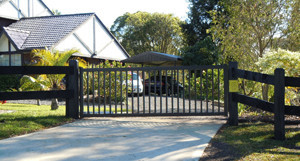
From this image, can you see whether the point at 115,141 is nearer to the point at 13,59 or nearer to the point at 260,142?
the point at 260,142

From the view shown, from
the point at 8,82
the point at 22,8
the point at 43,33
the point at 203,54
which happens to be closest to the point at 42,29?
the point at 43,33

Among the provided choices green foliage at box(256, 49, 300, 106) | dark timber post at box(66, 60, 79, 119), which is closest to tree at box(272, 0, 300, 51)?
green foliage at box(256, 49, 300, 106)

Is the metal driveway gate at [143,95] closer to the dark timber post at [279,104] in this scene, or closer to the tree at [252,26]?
the tree at [252,26]

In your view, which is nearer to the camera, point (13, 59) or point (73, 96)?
point (73, 96)

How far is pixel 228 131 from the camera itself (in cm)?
583

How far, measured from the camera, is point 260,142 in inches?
190

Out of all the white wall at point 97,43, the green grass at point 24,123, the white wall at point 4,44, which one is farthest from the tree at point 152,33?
the green grass at point 24,123

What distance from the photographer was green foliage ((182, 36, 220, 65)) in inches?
832

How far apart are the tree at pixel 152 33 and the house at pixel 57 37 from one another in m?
17.8

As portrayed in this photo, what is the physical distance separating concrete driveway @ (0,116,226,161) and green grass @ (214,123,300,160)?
0.38 m

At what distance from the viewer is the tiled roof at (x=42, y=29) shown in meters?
18.8

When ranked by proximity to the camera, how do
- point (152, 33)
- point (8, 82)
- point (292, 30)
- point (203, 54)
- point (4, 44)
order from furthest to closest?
1. point (152, 33)
2. point (203, 54)
3. point (4, 44)
4. point (8, 82)
5. point (292, 30)

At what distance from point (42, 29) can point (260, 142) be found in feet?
63.4

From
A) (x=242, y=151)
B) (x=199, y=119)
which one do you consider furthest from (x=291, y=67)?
(x=242, y=151)
